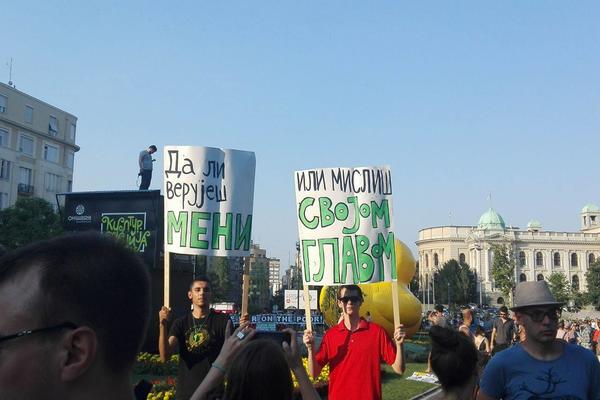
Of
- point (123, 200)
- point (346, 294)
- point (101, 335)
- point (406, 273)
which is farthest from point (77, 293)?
point (406, 273)

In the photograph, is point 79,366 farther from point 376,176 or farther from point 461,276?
point 461,276

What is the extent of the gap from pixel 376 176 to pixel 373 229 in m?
0.65

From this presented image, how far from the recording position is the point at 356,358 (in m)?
5.66

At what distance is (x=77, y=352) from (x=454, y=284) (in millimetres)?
103555

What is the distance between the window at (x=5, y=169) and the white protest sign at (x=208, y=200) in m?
53.4

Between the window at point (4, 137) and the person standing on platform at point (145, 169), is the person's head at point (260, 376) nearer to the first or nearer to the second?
the person standing on platform at point (145, 169)

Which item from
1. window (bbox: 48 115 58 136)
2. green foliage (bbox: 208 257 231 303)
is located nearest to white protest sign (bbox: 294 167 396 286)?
window (bbox: 48 115 58 136)

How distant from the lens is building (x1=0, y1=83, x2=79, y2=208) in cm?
5681

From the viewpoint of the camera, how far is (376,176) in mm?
7805

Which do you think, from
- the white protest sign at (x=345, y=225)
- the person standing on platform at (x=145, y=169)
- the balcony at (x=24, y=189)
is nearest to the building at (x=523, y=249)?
the balcony at (x=24, y=189)

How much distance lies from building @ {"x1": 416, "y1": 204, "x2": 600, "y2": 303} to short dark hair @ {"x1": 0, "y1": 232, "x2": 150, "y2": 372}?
118287 millimetres

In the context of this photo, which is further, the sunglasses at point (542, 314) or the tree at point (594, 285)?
the tree at point (594, 285)

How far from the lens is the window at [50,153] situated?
61.8 m

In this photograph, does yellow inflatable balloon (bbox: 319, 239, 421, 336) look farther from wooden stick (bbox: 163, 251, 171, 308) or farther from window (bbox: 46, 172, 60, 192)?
window (bbox: 46, 172, 60, 192)
